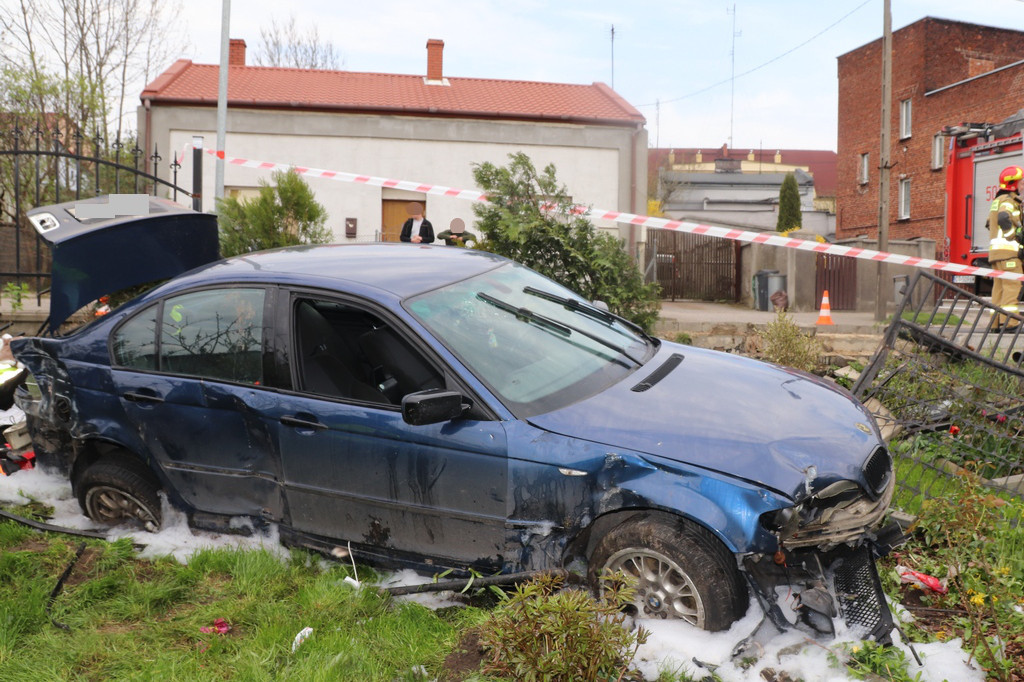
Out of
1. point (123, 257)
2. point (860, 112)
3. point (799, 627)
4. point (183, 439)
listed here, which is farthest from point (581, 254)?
point (860, 112)

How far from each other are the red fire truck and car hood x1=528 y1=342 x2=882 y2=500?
39.3 ft

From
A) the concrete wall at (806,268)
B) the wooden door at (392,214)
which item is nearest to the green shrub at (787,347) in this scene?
the concrete wall at (806,268)

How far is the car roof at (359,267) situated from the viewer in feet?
13.4

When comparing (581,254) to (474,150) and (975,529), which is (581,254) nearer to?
(975,529)

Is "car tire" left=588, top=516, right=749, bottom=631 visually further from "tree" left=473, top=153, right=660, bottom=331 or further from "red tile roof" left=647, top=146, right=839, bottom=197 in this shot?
"red tile roof" left=647, top=146, right=839, bottom=197

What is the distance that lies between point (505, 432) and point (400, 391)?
26.1 inches

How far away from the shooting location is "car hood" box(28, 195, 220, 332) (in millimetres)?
5008

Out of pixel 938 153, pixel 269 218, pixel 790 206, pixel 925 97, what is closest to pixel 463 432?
pixel 269 218

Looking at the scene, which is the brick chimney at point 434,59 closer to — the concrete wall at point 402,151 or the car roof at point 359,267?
the concrete wall at point 402,151

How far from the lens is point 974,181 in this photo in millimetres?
15539

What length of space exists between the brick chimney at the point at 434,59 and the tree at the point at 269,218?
1469cm

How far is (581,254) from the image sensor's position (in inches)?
366

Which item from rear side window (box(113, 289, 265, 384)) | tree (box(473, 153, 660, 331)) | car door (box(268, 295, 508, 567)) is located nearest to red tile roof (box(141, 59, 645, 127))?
tree (box(473, 153, 660, 331))

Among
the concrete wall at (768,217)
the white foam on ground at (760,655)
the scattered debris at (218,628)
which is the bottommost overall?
the scattered debris at (218,628)
